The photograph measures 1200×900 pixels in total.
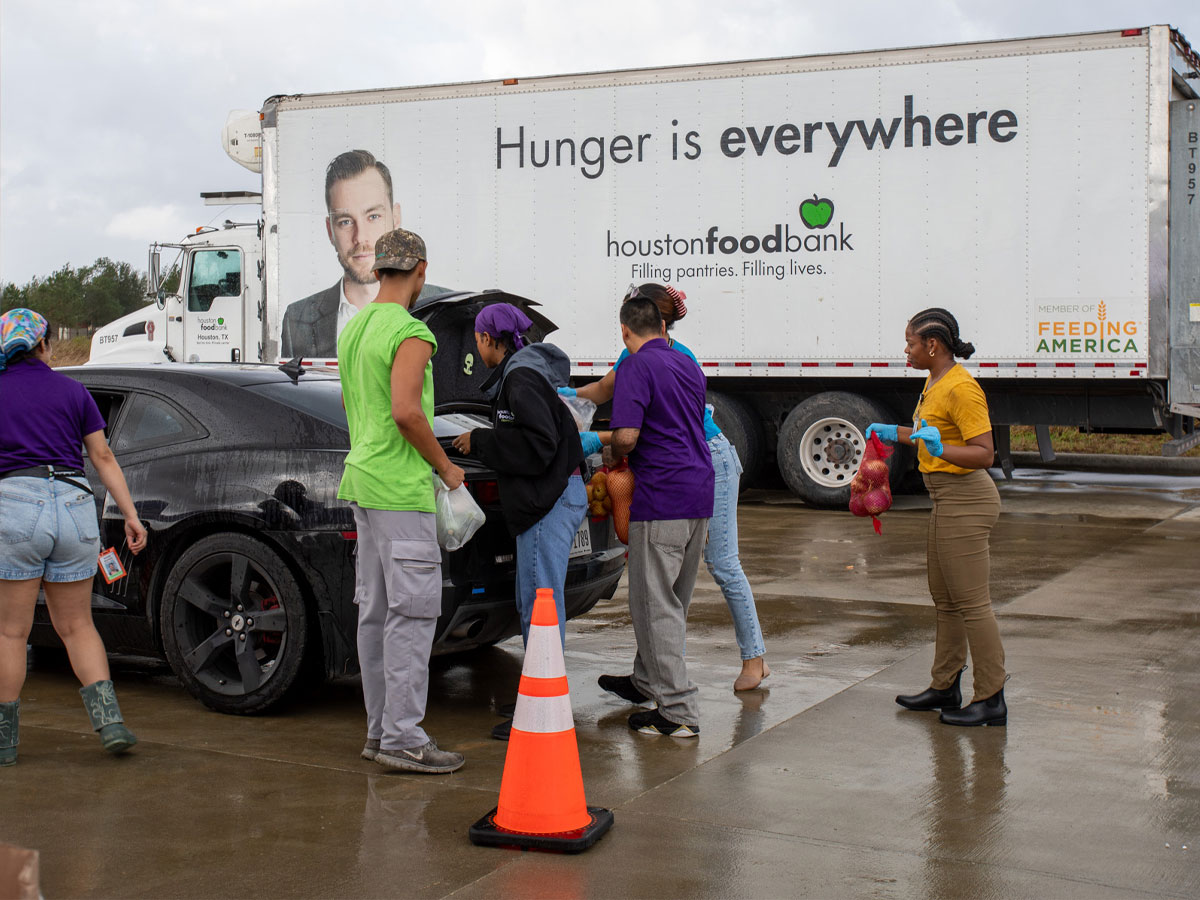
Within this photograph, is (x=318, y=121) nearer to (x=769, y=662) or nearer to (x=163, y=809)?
(x=769, y=662)

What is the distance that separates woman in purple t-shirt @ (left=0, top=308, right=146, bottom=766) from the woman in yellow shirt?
3.26 metres

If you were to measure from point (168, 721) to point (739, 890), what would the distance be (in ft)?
9.24

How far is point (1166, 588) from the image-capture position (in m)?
8.64

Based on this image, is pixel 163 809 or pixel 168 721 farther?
pixel 168 721

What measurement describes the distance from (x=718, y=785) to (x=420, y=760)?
3.52 ft

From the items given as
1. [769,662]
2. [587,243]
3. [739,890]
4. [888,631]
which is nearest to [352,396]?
[739,890]

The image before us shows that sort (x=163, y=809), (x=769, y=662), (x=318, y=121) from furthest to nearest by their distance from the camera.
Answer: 1. (x=318, y=121)
2. (x=769, y=662)
3. (x=163, y=809)

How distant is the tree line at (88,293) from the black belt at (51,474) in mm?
53836

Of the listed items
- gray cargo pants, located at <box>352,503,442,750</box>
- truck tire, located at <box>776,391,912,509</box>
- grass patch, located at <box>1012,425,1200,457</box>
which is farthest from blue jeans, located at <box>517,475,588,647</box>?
grass patch, located at <box>1012,425,1200,457</box>

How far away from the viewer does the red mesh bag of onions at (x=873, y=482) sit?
599 cm

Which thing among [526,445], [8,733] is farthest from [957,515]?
[8,733]

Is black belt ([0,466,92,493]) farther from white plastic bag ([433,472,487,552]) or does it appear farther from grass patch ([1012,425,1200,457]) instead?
grass patch ([1012,425,1200,457])

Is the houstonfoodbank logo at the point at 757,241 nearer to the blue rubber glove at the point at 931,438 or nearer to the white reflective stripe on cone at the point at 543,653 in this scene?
the blue rubber glove at the point at 931,438

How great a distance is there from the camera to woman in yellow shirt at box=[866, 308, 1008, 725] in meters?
5.44
